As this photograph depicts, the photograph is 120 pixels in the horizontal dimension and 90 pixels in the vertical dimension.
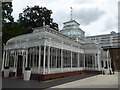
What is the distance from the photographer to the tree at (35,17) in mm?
26516

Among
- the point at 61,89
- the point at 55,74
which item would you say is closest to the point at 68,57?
the point at 55,74

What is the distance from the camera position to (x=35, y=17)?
2656 centimetres

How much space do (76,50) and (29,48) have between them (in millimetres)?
6405

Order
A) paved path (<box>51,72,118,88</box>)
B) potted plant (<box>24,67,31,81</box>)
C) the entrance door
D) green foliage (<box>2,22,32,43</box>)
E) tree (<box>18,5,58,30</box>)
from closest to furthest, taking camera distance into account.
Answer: paved path (<box>51,72,118,88</box>), potted plant (<box>24,67,31,81</box>), the entrance door, green foliage (<box>2,22,32,43</box>), tree (<box>18,5,58,30</box>)

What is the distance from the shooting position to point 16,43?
1341 centimetres

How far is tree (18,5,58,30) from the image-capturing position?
1044 inches

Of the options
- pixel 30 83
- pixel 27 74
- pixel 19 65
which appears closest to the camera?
pixel 30 83

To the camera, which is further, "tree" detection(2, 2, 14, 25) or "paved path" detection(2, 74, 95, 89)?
"tree" detection(2, 2, 14, 25)

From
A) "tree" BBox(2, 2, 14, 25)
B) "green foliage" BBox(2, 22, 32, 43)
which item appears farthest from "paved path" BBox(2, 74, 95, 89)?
"tree" BBox(2, 2, 14, 25)

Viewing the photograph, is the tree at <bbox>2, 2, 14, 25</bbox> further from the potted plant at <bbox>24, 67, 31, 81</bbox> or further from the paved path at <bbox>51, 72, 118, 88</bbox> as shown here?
the paved path at <bbox>51, 72, 118, 88</bbox>

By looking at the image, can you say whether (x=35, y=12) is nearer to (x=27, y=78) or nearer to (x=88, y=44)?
(x=88, y=44)

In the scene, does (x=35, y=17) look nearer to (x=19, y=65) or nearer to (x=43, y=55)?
(x=19, y=65)

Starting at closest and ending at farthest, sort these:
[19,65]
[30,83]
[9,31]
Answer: [30,83]
[19,65]
[9,31]

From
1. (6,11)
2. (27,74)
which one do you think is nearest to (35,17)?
(6,11)
